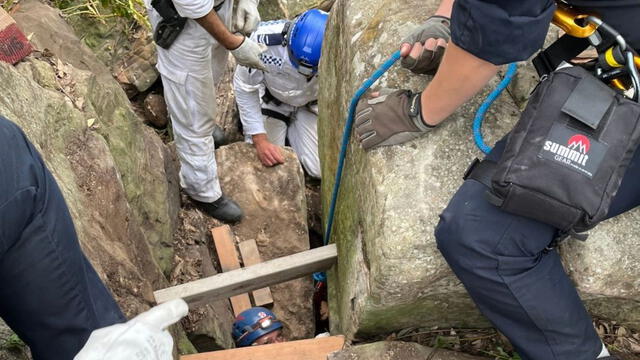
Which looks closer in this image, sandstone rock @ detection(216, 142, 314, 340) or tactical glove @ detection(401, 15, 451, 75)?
tactical glove @ detection(401, 15, 451, 75)

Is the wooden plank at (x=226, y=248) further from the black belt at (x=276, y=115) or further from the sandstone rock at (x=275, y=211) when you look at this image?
the black belt at (x=276, y=115)

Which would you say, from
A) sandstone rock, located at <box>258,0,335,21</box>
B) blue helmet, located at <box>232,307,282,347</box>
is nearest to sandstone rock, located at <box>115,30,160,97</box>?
sandstone rock, located at <box>258,0,335,21</box>

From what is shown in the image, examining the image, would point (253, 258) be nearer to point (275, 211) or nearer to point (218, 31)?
point (275, 211)

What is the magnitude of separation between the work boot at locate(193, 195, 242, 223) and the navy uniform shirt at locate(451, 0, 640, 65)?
2905mm

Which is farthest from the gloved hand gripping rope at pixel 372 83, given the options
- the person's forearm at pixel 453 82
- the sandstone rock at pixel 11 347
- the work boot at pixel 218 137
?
the work boot at pixel 218 137

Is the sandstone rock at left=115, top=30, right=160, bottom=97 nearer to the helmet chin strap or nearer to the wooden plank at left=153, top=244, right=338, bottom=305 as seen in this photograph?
the helmet chin strap

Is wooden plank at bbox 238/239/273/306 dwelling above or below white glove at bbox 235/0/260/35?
below

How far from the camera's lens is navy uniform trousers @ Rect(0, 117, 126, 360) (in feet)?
5.16

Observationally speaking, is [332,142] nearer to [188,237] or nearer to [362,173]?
[362,173]

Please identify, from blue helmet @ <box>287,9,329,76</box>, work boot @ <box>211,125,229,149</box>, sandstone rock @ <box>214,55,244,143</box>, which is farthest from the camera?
sandstone rock @ <box>214,55,244,143</box>

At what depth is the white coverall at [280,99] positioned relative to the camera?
4789 mm

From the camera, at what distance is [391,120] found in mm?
2238

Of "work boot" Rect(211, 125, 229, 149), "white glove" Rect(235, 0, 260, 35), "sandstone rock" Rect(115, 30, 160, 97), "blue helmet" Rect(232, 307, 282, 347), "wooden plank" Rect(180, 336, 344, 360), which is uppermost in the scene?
"white glove" Rect(235, 0, 260, 35)

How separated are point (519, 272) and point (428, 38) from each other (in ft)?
3.18
